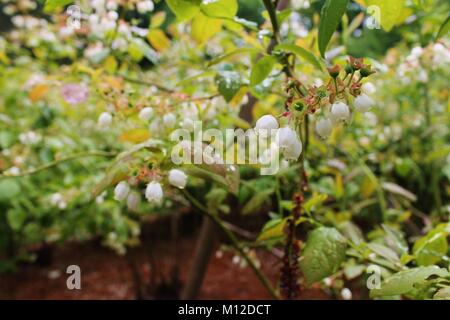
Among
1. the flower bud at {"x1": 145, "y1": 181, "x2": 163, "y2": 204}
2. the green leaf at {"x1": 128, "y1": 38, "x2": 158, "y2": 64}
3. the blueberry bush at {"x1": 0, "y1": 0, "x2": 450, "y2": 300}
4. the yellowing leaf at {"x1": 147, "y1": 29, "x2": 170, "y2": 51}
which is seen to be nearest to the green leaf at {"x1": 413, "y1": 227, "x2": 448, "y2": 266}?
the blueberry bush at {"x1": 0, "y1": 0, "x2": 450, "y2": 300}

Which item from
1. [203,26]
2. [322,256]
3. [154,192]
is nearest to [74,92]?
[203,26]

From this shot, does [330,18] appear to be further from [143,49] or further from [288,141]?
[143,49]

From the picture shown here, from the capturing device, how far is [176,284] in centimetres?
144

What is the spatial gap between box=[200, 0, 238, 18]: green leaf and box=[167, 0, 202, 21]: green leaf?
0.03 m

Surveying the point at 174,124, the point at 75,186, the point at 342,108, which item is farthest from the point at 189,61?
the point at 342,108

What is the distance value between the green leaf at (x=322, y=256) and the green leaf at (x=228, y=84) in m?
0.24

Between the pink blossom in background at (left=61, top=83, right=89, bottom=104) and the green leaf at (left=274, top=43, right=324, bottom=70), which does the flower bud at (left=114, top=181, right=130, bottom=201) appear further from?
the pink blossom in background at (left=61, top=83, right=89, bottom=104)

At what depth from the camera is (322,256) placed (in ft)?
1.95

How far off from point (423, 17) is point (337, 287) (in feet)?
2.30

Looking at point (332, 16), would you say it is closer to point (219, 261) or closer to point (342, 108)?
point (342, 108)

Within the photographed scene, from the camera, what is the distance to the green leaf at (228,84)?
2.01ft

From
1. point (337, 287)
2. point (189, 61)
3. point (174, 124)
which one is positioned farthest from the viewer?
point (189, 61)

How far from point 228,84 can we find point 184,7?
13cm
